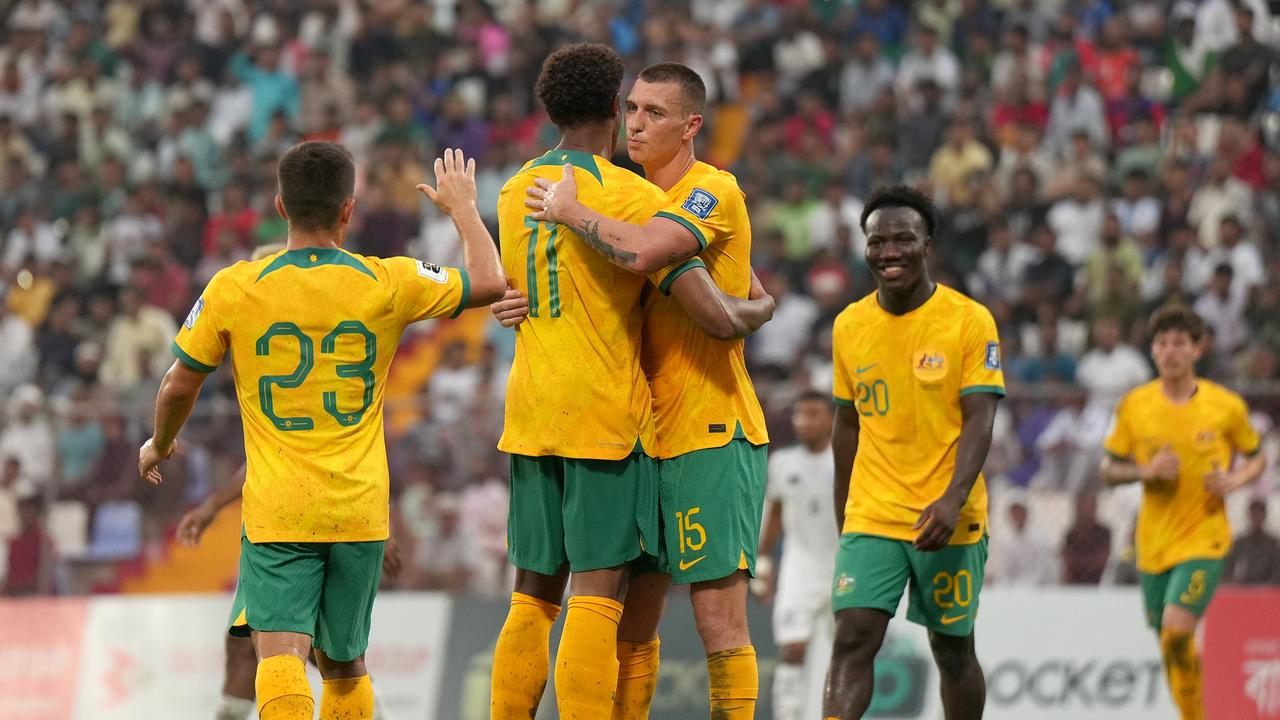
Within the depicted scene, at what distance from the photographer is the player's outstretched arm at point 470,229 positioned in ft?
20.9

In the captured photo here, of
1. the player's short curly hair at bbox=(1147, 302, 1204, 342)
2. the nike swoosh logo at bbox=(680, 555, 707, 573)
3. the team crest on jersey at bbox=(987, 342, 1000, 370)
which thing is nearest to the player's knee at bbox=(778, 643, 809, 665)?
the player's short curly hair at bbox=(1147, 302, 1204, 342)

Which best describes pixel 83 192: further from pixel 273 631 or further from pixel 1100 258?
pixel 273 631

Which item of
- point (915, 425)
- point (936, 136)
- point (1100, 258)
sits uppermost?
point (936, 136)

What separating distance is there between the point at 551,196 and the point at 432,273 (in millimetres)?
508

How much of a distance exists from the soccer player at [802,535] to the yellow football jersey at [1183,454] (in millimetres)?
1947

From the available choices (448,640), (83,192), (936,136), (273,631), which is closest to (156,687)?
(448,640)

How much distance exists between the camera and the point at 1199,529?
10.5m

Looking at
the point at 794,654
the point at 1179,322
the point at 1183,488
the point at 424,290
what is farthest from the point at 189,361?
the point at 1183,488

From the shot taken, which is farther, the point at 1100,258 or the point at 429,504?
the point at 1100,258

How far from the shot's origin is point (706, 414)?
21.8 ft

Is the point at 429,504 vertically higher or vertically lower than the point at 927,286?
lower

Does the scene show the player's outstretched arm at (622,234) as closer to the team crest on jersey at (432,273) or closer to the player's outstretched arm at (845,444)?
the team crest on jersey at (432,273)

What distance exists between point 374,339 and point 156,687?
7.12 m

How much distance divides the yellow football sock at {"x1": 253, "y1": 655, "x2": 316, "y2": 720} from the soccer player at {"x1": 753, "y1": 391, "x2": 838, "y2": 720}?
18.5ft
